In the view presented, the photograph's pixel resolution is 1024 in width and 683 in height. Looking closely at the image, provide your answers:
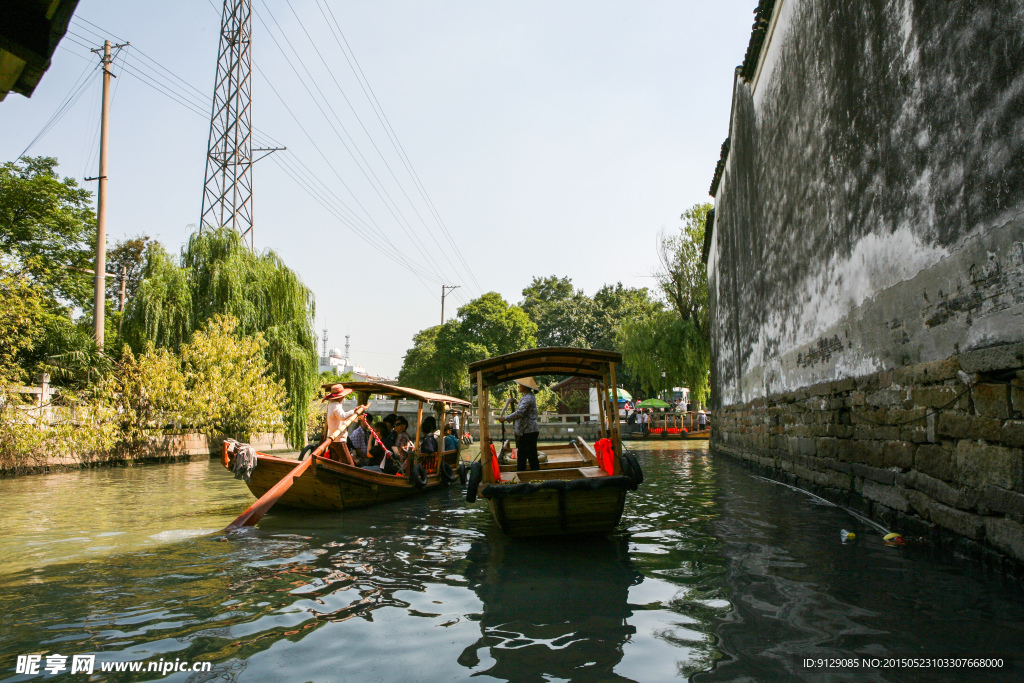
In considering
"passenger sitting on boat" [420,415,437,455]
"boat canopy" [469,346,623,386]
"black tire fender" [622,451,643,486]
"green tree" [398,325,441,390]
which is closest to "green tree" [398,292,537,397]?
"green tree" [398,325,441,390]

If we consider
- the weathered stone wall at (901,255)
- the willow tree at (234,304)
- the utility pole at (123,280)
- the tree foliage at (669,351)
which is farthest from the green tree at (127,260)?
the weathered stone wall at (901,255)

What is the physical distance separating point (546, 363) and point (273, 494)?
3.67 meters

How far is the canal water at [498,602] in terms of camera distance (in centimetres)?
363

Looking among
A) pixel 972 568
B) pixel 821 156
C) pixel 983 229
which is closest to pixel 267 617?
pixel 972 568

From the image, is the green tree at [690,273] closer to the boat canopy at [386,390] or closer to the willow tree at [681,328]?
the willow tree at [681,328]

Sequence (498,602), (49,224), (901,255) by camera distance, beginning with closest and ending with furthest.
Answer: (498,602), (901,255), (49,224)

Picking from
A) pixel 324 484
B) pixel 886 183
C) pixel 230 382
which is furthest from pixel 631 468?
pixel 230 382

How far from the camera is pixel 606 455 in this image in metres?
8.27

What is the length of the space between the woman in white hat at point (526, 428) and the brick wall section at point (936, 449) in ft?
12.5

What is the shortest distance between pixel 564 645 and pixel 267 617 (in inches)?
82.0

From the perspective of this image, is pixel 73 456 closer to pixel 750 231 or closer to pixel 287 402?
pixel 287 402

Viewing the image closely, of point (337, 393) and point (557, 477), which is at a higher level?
point (337, 393)

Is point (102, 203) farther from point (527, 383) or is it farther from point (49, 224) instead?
point (527, 383)

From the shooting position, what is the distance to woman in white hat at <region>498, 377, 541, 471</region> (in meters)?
8.28
